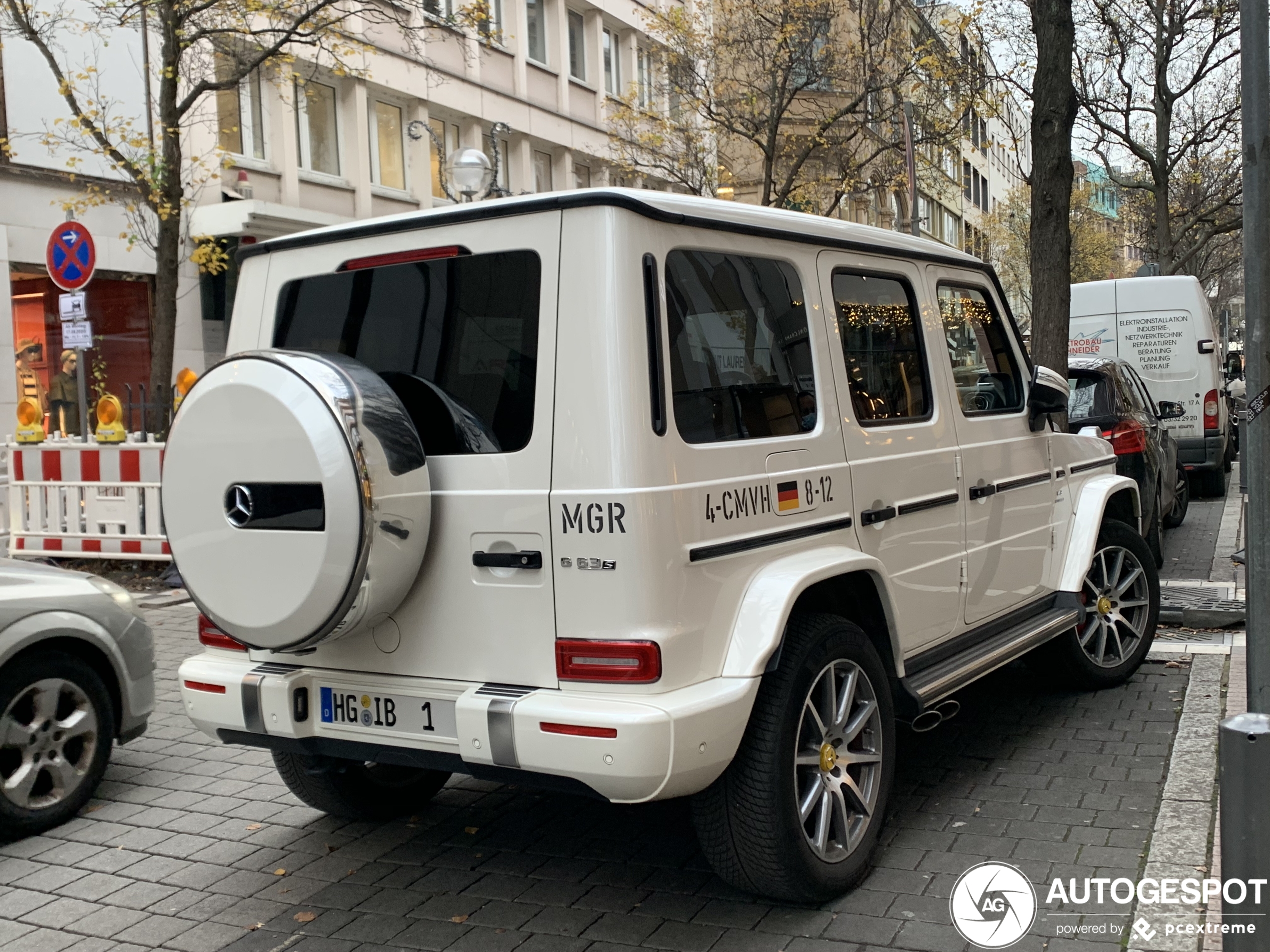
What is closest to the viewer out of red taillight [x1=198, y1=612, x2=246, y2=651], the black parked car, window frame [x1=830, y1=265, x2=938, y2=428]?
red taillight [x1=198, y1=612, x2=246, y2=651]

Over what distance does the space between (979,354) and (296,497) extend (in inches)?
125

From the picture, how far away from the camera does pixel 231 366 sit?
12.1 ft

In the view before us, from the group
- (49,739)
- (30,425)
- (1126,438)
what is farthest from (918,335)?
(30,425)

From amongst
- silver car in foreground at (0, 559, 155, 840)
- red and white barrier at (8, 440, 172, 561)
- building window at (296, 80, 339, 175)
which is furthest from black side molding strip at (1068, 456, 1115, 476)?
building window at (296, 80, 339, 175)

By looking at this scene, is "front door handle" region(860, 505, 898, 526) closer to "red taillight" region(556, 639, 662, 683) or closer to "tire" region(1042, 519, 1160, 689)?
"red taillight" region(556, 639, 662, 683)

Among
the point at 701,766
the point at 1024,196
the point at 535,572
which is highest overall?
the point at 1024,196

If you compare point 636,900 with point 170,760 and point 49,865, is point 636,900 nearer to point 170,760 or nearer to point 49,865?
point 49,865

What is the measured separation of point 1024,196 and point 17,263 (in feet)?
148

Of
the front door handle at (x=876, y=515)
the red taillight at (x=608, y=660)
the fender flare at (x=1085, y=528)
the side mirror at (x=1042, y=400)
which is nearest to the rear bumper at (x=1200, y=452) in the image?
the fender flare at (x=1085, y=528)

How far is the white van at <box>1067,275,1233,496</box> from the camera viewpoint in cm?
1534

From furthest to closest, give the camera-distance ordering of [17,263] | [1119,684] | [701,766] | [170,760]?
[17,263] → [1119,684] → [170,760] → [701,766]

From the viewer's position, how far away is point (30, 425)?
37.2ft


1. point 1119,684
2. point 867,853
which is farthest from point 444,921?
point 1119,684

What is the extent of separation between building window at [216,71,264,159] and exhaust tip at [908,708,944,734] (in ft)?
62.2
